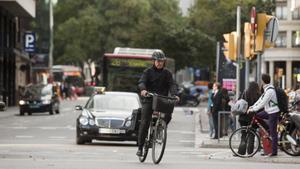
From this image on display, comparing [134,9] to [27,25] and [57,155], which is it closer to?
[27,25]

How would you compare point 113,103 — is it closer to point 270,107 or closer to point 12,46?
point 270,107

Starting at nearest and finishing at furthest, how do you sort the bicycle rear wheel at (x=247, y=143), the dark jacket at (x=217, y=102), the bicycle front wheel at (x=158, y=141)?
the bicycle front wheel at (x=158, y=141)
the bicycle rear wheel at (x=247, y=143)
the dark jacket at (x=217, y=102)

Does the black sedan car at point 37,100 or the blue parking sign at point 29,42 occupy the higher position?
the blue parking sign at point 29,42

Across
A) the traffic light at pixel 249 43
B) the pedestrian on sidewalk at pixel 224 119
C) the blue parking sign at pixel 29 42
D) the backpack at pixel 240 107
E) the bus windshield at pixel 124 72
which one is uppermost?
the blue parking sign at pixel 29 42

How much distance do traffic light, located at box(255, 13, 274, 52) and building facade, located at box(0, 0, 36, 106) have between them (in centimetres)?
3328

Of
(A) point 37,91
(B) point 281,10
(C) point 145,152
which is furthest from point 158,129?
(B) point 281,10

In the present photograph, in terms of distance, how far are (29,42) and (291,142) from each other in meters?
49.0

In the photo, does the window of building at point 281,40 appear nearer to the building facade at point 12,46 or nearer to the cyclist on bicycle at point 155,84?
the building facade at point 12,46

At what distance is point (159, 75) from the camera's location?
15031 millimetres

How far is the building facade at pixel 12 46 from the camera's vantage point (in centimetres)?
5737

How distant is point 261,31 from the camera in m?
21.4

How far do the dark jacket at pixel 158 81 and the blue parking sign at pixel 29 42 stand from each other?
166 feet

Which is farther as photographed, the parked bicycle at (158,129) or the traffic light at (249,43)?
the traffic light at (249,43)

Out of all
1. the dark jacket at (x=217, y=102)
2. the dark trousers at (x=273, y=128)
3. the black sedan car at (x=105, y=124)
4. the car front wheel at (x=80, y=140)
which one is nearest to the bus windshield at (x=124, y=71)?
the dark jacket at (x=217, y=102)
